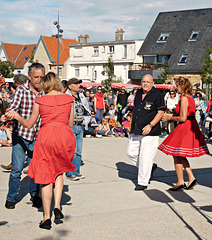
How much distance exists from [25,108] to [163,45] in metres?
49.8

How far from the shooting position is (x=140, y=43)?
59625 millimetres

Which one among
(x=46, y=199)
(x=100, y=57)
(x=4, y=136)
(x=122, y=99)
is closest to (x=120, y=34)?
(x=100, y=57)

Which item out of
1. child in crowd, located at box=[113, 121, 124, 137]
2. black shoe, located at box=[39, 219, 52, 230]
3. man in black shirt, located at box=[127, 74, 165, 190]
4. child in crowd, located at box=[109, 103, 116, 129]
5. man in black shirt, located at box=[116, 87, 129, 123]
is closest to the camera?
black shoe, located at box=[39, 219, 52, 230]

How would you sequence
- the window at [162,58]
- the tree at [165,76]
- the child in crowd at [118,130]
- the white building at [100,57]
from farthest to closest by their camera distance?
1. the white building at [100,57]
2. the window at [162,58]
3. the tree at [165,76]
4. the child in crowd at [118,130]

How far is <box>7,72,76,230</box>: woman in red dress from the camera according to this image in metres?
5.04

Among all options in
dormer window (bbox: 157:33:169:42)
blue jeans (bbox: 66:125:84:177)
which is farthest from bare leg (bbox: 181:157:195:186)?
dormer window (bbox: 157:33:169:42)

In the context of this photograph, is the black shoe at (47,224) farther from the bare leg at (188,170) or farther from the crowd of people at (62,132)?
the bare leg at (188,170)

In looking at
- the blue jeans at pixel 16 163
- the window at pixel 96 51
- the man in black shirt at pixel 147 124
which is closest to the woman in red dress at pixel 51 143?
the blue jeans at pixel 16 163

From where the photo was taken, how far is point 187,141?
6977mm

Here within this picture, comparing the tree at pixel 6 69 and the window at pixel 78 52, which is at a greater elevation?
the window at pixel 78 52

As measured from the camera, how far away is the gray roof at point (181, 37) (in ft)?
163

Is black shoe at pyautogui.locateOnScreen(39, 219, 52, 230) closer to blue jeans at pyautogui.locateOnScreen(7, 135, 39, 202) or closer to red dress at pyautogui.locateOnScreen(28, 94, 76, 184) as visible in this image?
red dress at pyautogui.locateOnScreen(28, 94, 76, 184)

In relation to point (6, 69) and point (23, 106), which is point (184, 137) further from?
point (6, 69)

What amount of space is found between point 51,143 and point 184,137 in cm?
268
